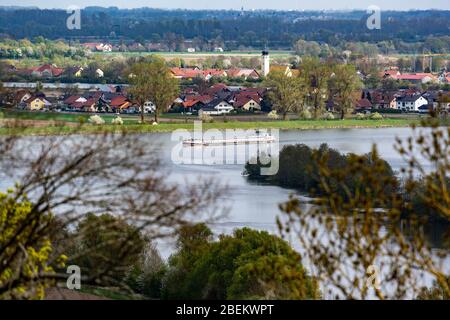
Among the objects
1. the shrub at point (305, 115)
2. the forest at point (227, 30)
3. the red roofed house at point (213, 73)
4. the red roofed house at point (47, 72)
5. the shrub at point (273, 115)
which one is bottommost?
the forest at point (227, 30)

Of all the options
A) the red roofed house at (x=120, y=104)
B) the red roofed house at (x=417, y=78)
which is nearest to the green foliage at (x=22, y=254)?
the red roofed house at (x=120, y=104)

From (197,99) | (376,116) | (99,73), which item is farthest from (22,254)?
(99,73)

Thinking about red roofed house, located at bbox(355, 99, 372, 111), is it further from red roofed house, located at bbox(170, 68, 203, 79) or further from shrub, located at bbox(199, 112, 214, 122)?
red roofed house, located at bbox(170, 68, 203, 79)

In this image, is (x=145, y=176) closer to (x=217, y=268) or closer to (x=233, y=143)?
(x=217, y=268)

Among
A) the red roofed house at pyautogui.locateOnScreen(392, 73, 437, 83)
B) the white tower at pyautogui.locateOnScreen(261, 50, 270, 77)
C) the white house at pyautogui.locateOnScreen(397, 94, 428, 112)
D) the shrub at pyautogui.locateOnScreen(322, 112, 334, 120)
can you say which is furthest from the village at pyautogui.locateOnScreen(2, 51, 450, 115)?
the white tower at pyautogui.locateOnScreen(261, 50, 270, 77)

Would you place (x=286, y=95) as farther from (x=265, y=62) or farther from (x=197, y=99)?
(x=265, y=62)

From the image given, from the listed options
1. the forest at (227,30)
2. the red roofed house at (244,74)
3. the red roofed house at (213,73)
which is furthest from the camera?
the forest at (227,30)

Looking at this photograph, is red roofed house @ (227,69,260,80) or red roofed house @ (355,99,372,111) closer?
red roofed house @ (355,99,372,111)

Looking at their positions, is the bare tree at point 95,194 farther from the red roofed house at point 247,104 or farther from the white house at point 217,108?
the red roofed house at point 247,104
